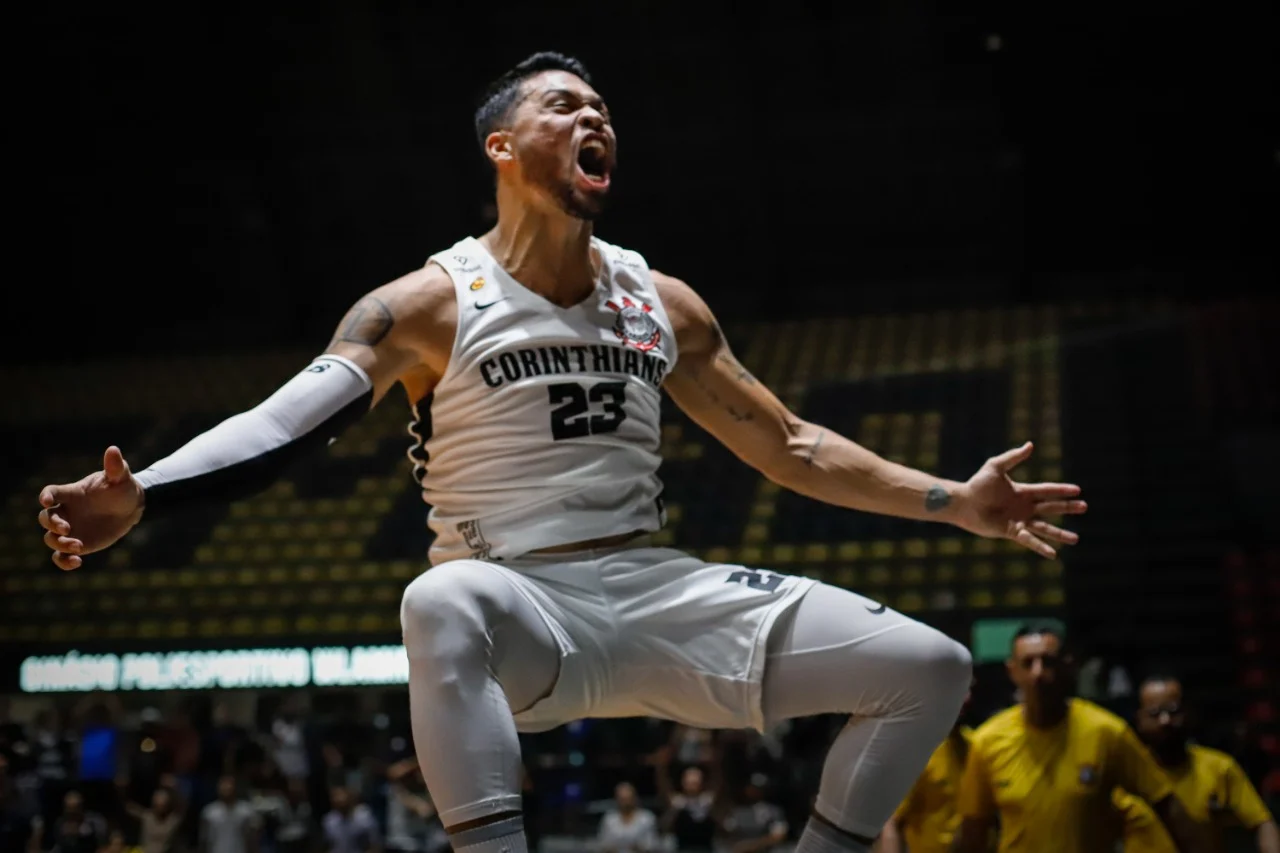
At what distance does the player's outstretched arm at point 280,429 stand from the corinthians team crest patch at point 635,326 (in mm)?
386

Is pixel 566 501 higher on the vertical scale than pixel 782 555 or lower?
lower

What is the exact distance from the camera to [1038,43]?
54.7 ft

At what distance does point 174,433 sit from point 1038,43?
1092 centimetres

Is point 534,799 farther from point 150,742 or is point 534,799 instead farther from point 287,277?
point 287,277

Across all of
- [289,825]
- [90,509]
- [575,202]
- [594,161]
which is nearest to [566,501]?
[575,202]

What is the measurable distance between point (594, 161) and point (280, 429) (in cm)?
99

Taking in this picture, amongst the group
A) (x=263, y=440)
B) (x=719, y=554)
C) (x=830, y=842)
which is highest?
(x=719, y=554)

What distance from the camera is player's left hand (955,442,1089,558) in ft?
10.8

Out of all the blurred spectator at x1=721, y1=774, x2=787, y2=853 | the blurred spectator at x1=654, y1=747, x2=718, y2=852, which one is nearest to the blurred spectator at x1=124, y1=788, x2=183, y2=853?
the blurred spectator at x1=654, y1=747, x2=718, y2=852

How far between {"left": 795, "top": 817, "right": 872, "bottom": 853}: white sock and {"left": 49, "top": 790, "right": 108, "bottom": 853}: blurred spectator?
7.85 meters

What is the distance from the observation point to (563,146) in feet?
11.0

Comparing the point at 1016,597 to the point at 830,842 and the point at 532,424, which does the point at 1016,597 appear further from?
the point at 532,424

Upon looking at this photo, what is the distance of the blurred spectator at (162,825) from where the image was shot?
33.6 feet

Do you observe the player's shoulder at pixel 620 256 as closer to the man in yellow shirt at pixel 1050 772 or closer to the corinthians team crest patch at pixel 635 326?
the corinthians team crest patch at pixel 635 326
